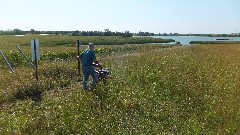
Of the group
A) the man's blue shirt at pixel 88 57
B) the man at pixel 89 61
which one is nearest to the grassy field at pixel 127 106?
the man at pixel 89 61

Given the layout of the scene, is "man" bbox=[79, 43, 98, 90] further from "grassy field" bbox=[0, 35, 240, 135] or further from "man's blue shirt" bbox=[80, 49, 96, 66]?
"grassy field" bbox=[0, 35, 240, 135]

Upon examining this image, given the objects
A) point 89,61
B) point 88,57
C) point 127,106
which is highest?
point 88,57

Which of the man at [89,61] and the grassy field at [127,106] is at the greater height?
the man at [89,61]

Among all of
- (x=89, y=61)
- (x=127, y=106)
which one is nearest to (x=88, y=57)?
(x=89, y=61)

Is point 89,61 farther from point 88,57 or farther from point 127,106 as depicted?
point 127,106

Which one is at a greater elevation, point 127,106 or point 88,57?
point 88,57

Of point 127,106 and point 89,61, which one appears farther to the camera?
point 89,61

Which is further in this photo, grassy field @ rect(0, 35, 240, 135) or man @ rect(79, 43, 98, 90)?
man @ rect(79, 43, 98, 90)

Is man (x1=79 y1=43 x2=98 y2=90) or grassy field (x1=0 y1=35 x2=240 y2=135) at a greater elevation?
man (x1=79 y1=43 x2=98 y2=90)

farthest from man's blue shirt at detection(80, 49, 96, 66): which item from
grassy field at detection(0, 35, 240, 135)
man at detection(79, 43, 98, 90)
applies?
grassy field at detection(0, 35, 240, 135)

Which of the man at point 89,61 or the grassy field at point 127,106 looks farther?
the man at point 89,61

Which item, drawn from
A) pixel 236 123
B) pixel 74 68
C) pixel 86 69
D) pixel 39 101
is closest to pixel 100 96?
pixel 86 69

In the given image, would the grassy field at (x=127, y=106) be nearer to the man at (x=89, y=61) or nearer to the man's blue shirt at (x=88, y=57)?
the man at (x=89, y=61)

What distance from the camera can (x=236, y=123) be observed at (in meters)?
6.45
